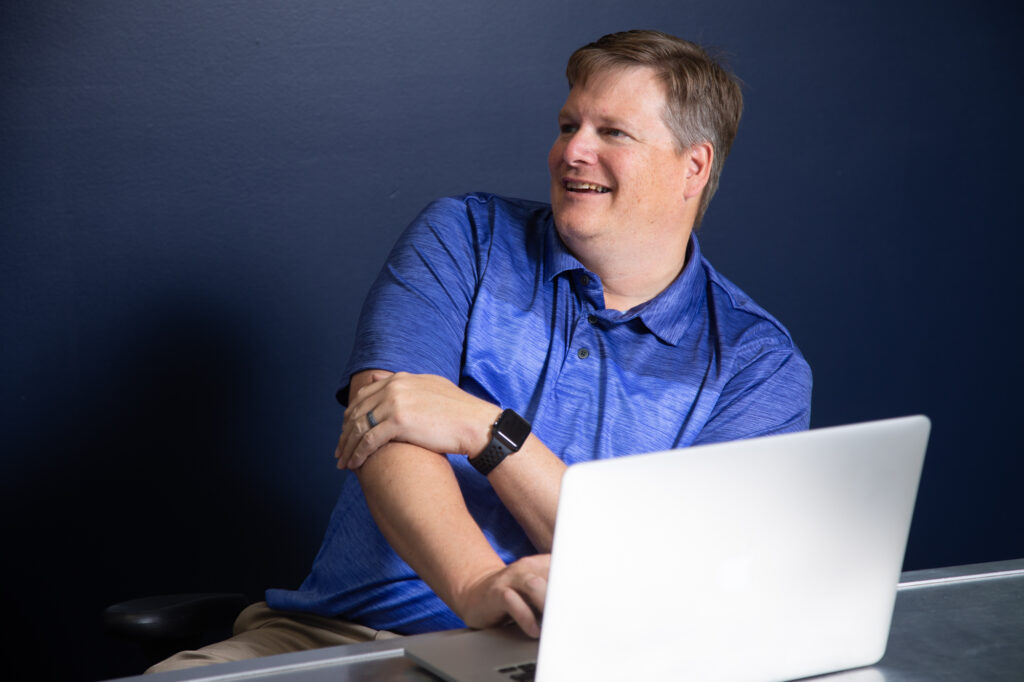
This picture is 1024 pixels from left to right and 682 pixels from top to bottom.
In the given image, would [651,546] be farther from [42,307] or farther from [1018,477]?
[1018,477]

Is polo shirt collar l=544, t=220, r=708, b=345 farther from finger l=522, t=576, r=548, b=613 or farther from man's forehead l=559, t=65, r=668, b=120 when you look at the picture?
finger l=522, t=576, r=548, b=613

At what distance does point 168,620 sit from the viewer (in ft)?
5.07

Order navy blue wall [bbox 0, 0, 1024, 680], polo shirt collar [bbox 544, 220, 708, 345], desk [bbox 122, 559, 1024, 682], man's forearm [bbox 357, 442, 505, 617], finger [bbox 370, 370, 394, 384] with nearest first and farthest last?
desk [bbox 122, 559, 1024, 682] → man's forearm [bbox 357, 442, 505, 617] → finger [bbox 370, 370, 394, 384] → polo shirt collar [bbox 544, 220, 708, 345] → navy blue wall [bbox 0, 0, 1024, 680]

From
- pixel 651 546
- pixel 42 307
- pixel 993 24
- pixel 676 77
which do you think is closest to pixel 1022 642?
pixel 651 546

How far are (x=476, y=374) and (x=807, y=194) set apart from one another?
5.27 feet

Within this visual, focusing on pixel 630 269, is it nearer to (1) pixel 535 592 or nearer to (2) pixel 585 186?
(2) pixel 585 186

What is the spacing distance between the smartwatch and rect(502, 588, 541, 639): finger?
0.39 meters

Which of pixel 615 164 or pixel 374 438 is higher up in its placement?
pixel 615 164

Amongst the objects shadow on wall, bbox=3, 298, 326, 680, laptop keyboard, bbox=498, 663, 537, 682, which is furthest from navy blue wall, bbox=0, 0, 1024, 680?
laptop keyboard, bbox=498, 663, 537, 682

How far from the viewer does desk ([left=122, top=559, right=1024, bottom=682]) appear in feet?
3.20

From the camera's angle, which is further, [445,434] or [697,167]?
[697,167]

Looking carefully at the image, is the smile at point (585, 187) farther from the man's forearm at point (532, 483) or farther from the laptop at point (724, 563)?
the laptop at point (724, 563)

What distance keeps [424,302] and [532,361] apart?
0.22 meters

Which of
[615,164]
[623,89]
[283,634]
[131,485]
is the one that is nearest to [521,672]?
[283,634]
